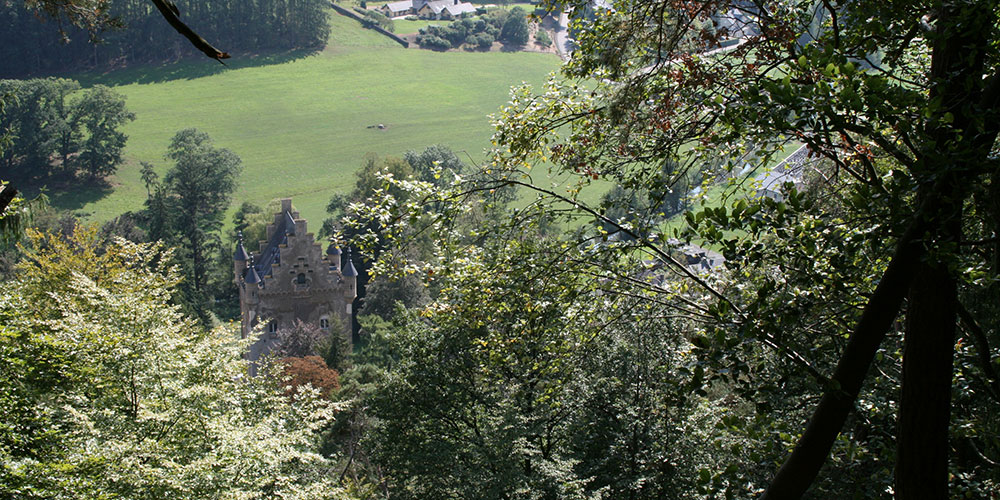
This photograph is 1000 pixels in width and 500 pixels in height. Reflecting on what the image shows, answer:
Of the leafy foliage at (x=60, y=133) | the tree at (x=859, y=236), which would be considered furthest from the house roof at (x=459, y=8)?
the tree at (x=859, y=236)

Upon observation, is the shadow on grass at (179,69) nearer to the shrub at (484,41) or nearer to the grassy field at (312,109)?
the grassy field at (312,109)

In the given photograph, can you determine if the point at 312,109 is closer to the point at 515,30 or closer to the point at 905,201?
the point at 515,30

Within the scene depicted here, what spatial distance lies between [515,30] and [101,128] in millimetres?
55038

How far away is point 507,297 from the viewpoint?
339 inches

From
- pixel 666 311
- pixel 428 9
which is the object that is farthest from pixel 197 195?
pixel 428 9

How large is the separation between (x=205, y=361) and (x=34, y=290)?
9848 millimetres

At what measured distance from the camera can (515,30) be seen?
11200cm

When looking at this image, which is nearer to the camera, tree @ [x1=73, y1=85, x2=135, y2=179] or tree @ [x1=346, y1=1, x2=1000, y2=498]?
tree @ [x1=346, y1=1, x2=1000, y2=498]

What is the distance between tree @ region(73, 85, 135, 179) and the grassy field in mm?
1802

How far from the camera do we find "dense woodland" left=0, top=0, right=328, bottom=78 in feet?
336

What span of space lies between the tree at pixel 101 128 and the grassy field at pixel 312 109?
1802mm

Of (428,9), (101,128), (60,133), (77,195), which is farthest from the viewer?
(428,9)

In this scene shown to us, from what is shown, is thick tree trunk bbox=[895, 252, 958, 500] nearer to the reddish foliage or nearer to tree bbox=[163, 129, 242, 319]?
the reddish foliage

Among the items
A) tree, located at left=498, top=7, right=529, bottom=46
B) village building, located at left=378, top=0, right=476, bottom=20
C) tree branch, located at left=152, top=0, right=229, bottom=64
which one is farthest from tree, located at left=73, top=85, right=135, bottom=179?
tree branch, located at left=152, top=0, right=229, bottom=64
